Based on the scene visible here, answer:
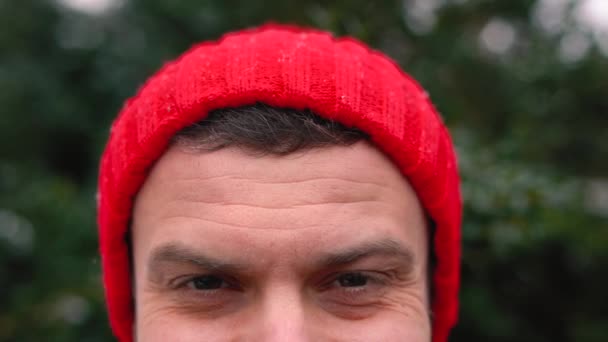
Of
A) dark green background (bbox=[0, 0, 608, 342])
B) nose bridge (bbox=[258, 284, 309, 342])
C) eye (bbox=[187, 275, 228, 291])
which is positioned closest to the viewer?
nose bridge (bbox=[258, 284, 309, 342])

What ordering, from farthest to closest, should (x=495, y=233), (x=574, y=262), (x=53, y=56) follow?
(x=53, y=56)
(x=574, y=262)
(x=495, y=233)

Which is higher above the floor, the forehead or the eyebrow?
the forehead

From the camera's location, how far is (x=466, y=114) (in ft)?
9.52

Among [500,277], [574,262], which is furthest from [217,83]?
[574,262]

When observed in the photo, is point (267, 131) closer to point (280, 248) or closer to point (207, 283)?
point (280, 248)

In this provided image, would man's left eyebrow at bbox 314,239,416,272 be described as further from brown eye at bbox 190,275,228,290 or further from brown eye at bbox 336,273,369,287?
brown eye at bbox 190,275,228,290

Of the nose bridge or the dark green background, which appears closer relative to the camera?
the nose bridge

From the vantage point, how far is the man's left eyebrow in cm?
137

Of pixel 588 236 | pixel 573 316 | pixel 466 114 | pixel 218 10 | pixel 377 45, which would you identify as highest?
pixel 218 10

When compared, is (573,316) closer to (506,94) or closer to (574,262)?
(574,262)

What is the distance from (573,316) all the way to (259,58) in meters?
1.89

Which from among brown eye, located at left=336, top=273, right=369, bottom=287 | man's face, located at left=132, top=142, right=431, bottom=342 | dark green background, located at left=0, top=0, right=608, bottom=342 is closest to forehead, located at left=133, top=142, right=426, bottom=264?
man's face, located at left=132, top=142, right=431, bottom=342

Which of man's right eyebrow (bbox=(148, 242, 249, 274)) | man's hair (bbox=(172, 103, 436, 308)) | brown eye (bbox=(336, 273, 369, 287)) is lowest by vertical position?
brown eye (bbox=(336, 273, 369, 287))

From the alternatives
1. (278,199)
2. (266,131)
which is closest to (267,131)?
(266,131)
